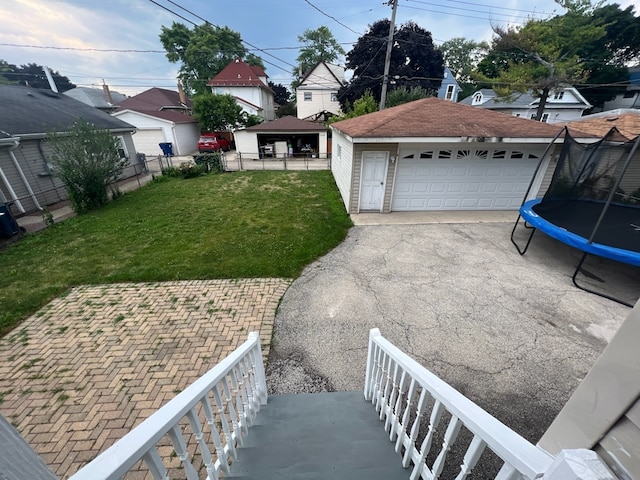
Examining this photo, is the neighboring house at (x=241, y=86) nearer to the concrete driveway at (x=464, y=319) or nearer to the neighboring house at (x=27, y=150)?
the neighboring house at (x=27, y=150)

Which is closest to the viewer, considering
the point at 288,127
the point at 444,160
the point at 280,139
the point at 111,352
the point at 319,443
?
the point at 319,443

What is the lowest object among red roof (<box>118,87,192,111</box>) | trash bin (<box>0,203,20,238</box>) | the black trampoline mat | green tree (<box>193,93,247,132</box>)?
trash bin (<box>0,203,20,238</box>)

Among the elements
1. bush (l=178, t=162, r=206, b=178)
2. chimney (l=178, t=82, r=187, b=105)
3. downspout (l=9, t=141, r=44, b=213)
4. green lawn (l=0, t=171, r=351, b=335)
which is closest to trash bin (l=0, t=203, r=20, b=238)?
green lawn (l=0, t=171, r=351, b=335)

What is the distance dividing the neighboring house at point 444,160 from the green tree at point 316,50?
37.7m

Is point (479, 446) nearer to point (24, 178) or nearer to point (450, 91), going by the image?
point (24, 178)

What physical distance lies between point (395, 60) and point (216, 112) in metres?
18.6

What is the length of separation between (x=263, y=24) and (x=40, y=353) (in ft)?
76.1

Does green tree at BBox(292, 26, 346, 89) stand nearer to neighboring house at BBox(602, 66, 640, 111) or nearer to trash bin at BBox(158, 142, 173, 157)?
trash bin at BBox(158, 142, 173, 157)

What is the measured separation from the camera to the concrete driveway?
126 inches

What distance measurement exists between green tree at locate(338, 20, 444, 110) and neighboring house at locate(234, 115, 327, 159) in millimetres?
9285

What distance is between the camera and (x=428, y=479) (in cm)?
148

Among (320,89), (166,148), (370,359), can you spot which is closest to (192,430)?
(370,359)

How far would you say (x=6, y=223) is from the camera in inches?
279

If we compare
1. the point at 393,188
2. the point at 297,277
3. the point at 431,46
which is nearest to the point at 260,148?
the point at 393,188
